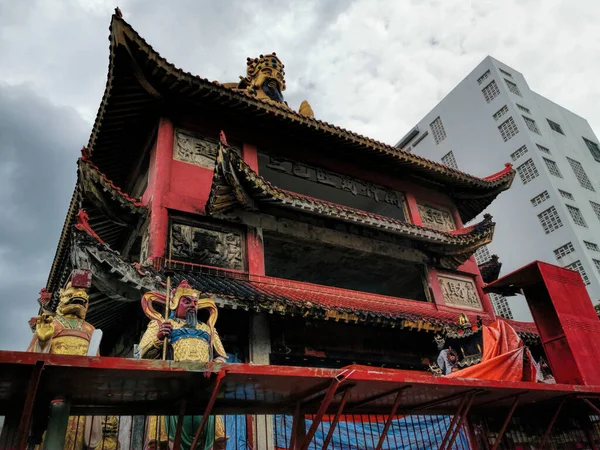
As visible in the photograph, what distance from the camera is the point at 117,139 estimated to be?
11.0m

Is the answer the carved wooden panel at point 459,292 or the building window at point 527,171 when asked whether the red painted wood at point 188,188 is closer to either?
the carved wooden panel at point 459,292

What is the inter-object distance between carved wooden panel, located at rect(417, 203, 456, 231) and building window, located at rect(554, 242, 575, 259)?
1201 centimetres

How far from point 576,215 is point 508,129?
6.50 m

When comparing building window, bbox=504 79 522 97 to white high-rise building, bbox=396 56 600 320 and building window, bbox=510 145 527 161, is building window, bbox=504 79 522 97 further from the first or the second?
building window, bbox=510 145 527 161

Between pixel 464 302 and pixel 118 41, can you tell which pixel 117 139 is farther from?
pixel 464 302

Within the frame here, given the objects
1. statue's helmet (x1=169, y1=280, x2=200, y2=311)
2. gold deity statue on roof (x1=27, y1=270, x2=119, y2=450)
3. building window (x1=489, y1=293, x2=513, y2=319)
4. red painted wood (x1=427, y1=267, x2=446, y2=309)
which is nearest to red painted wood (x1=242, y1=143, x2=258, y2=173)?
red painted wood (x1=427, y1=267, x2=446, y2=309)

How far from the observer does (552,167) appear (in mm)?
25938

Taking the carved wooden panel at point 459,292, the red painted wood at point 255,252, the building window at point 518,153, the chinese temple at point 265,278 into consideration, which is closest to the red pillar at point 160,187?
the chinese temple at point 265,278

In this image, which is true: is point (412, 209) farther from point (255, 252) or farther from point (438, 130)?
point (438, 130)

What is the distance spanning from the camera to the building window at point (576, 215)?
24.0 meters

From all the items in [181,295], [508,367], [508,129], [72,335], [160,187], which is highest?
[508,129]

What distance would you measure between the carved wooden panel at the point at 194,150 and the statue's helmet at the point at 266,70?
3.88 m

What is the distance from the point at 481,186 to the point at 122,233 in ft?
34.2

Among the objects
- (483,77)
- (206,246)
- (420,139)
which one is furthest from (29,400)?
(420,139)
